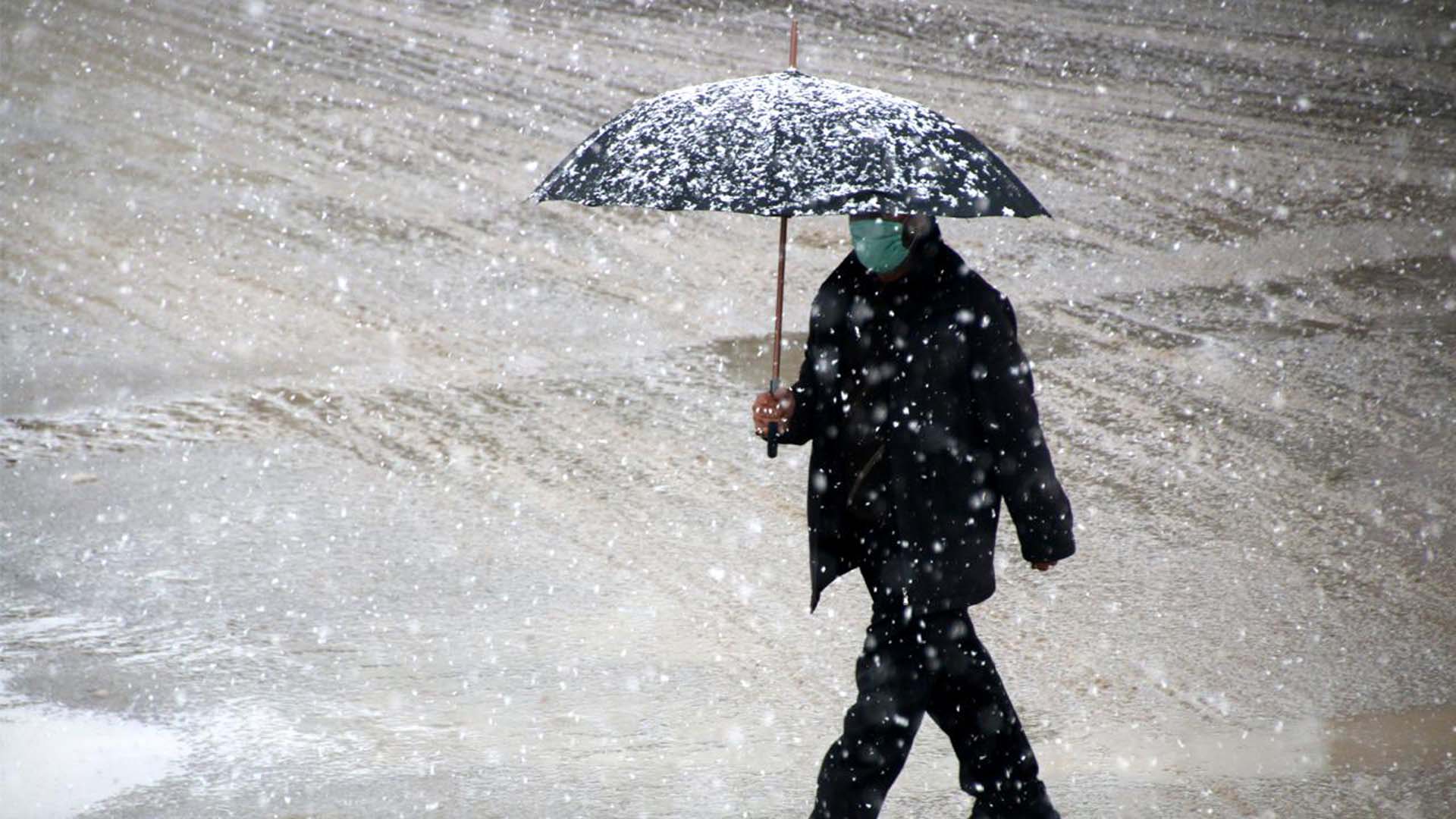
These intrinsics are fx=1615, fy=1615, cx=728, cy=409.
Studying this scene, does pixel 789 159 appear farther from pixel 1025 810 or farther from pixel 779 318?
pixel 1025 810

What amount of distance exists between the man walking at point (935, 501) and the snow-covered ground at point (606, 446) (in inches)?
23.2

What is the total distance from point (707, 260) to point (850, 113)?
6399 mm

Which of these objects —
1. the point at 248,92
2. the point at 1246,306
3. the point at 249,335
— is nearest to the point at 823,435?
the point at 249,335

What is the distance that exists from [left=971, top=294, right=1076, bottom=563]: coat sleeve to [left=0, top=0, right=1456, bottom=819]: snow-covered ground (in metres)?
0.96

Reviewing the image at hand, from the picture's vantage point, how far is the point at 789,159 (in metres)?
3.75

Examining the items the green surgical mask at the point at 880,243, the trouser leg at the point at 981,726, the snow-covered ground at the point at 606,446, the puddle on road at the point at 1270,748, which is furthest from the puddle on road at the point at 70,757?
the puddle on road at the point at 1270,748

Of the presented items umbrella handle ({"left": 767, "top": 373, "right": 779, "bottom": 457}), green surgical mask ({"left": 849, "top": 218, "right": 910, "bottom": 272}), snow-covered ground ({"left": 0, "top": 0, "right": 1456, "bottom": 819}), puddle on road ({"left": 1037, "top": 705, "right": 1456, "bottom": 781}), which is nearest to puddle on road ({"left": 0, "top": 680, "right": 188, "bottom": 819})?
snow-covered ground ({"left": 0, "top": 0, "right": 1456, "bottom": 819})

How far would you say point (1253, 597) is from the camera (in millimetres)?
5758

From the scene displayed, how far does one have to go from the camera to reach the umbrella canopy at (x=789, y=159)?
3.65 metres

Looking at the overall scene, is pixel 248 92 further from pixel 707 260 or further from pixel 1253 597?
pixel 1253 597

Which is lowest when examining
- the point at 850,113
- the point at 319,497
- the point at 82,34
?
the point at 319,497

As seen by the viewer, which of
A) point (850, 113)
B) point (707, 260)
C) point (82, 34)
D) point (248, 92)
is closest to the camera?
point (850, 113)

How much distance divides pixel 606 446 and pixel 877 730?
3.70m

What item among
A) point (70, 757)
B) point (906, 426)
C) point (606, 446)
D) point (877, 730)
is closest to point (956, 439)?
point (906, 426)
